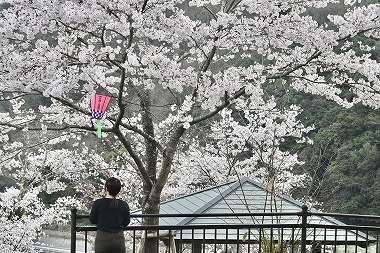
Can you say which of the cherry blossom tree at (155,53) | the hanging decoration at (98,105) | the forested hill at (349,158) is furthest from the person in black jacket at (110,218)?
the forested hill at (349,158)

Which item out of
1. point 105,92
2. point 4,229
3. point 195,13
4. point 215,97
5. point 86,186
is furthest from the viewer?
point 195,13

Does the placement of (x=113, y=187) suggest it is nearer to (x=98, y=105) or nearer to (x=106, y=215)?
(x=106, y=215)

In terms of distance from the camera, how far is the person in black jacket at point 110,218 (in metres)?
3.78

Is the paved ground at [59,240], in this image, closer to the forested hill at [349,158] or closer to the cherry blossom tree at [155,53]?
the forested hill at [349,158]

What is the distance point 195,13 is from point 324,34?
10113mm

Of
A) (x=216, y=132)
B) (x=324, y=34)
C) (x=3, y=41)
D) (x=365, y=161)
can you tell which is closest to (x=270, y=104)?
(x=324, y=34)

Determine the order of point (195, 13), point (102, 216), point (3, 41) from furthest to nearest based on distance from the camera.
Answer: point (195, 13)
point (3, 41)
point (102, 216)

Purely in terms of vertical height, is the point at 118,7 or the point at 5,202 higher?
the point at 118,7

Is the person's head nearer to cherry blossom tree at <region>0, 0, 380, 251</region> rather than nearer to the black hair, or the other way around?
the black hair

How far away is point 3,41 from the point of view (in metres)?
5.07

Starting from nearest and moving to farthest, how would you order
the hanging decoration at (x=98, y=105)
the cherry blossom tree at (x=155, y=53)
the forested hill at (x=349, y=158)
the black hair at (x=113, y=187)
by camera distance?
1. the black hair at (x=113, y=187)
2. the cherry blossom tree at (x=155, y=53)
3. the hanging decoration at (x=98, y=105)
4. the forested hill at (x=349, y=158)

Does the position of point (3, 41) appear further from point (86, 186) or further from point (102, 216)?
point (86, 186)

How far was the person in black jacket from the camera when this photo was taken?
3779 millimetres

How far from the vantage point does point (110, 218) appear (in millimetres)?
3779
